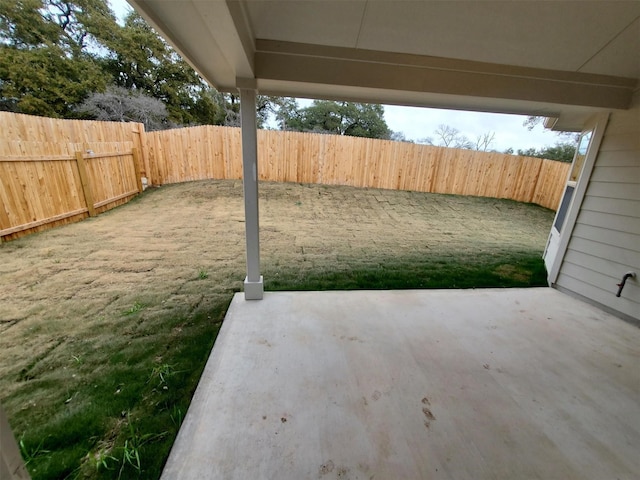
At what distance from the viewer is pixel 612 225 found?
276cm

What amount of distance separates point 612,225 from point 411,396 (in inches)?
110

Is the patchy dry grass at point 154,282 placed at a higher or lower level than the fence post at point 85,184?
lower

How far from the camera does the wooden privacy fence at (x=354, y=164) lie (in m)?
7.67

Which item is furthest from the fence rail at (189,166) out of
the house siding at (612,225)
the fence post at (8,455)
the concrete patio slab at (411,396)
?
the house siding at (612,225)

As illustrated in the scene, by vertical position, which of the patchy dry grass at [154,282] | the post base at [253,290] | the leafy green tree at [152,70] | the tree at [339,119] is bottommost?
the patchy dry grass at [154,282]

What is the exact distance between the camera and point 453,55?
6.68 feet

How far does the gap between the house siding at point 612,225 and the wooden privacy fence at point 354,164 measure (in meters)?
5.82

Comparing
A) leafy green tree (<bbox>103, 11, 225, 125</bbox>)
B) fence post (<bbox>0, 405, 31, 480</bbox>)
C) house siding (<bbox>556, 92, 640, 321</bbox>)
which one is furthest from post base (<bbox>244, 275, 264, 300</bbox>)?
leafy green tree (<bbox>103, 11, 225, 125</bbox>)

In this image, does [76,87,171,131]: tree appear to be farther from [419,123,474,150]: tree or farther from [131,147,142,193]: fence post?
[419,123,474,150]: tree

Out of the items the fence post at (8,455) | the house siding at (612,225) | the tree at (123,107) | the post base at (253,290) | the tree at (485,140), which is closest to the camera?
the fence post at (8,455)

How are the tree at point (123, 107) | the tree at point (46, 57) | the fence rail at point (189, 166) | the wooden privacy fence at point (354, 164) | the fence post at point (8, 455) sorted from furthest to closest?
the tree at point (123, 107) → the tree at point (46, 57) → the wooden privacy fence at point (354, 164) → the fence rail at point (189, 166) → the fence post at point (8, 455)

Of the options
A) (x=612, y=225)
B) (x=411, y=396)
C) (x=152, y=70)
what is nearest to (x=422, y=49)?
(x=411, y=396)

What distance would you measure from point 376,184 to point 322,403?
305 inches

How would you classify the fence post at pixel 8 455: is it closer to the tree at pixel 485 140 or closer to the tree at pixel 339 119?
the tree at pixel 339 119
